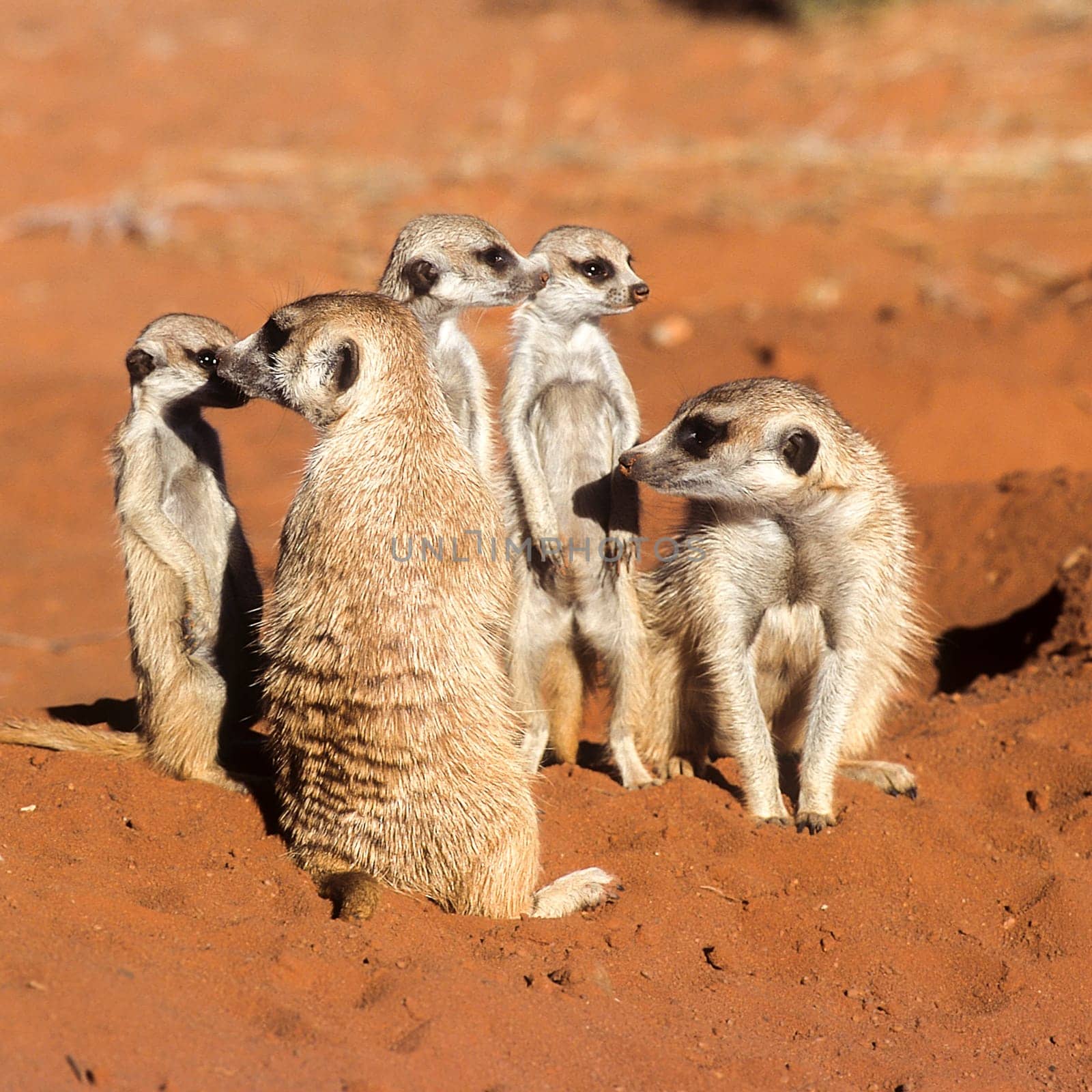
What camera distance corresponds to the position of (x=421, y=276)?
4.43 meters

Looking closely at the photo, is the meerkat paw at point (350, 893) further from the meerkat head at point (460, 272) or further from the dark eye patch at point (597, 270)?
the dark eye patch at point (597, 270)

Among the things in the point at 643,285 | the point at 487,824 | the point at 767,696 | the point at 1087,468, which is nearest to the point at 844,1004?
the point at 487,824

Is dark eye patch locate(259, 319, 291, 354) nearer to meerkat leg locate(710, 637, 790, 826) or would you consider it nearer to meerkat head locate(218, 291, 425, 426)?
meerkat head locate(218, 291, 425, 426)

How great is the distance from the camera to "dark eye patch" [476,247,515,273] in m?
4.48

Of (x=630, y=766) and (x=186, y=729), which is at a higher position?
(x=186, y=729)

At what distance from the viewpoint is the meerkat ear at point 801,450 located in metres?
3.89

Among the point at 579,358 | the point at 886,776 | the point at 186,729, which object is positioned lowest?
the point at 886,776

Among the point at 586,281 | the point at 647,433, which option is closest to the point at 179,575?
the point at 586,281

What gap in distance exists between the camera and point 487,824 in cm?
328

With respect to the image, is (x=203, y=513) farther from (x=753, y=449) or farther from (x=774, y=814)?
(x=774, y=814)

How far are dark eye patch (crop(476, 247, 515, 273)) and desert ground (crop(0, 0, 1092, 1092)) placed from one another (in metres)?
1.01

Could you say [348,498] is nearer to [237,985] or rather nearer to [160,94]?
[237,985]

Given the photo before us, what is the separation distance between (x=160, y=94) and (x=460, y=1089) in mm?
16016

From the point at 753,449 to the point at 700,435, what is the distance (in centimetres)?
18
